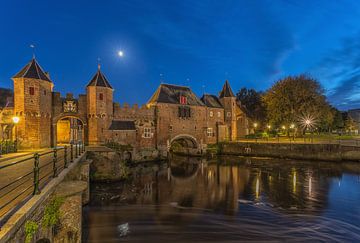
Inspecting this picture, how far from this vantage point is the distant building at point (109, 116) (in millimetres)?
20891

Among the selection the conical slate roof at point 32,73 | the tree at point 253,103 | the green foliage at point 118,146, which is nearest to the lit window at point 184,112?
the green foliage at point 118,146

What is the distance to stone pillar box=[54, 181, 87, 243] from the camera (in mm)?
6574

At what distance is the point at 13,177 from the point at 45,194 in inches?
130

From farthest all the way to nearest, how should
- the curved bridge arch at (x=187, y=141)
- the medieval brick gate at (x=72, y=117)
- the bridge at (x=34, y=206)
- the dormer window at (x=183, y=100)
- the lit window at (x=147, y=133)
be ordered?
the dormer window at (x=183, y=100) < the curved bridge arch at (x=187, y=141) < the lit window at (x=147, y=133) < the medieval brick gate at (x=72, y=117) < the bridge at (x=34, y=206)

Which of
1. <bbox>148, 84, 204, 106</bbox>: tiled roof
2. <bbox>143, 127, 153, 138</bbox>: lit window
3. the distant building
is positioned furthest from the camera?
<bbox>148, 84, 204, 106</bbox>: tiled roof

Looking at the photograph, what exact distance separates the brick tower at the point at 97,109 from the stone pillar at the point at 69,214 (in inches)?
754

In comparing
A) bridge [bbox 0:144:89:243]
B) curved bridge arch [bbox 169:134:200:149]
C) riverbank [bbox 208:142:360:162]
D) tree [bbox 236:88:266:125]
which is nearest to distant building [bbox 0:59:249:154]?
curved bridge arch [bbox 169:134:200:149]

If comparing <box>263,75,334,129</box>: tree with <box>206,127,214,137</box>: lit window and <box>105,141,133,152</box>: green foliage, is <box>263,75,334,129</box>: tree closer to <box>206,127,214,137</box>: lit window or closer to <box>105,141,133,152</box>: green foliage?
<box>206,127,214,137</box>: lit window

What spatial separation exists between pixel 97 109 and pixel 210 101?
887 inches

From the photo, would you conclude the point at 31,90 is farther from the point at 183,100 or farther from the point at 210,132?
the point at 210,132

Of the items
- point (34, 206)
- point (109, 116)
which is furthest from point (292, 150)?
point (34, 206)

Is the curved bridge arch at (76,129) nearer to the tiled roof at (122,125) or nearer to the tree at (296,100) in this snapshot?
the tiled roof at (122,125)

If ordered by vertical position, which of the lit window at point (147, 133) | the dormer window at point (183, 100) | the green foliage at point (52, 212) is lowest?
the green foliage at point (52, 212)

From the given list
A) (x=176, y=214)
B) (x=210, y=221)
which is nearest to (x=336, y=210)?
(x=210, y=221)
